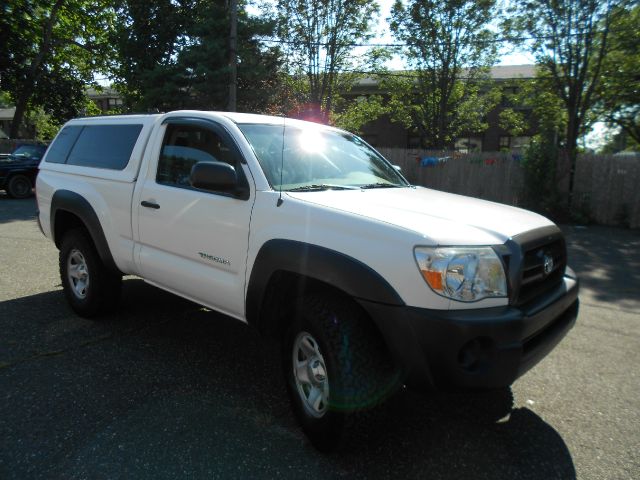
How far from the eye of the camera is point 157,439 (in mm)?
2736

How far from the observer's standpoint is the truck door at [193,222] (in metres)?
3.08

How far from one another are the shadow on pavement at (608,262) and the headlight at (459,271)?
4380 millimetres

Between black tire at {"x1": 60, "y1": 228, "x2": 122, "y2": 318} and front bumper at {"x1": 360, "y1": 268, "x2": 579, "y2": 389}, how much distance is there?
298 cm

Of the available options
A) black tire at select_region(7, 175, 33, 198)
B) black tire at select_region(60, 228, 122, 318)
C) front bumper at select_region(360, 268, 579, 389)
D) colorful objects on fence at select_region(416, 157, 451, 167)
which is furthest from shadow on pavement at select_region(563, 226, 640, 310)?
black tire at select_region(7, 175, 33, 198)

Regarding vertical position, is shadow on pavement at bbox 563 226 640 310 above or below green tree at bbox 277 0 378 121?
below

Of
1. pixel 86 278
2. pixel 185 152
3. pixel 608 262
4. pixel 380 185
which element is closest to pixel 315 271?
pixel 380 185

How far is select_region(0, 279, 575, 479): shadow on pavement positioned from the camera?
2527mm

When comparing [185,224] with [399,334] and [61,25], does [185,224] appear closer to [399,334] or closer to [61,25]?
[399,334]

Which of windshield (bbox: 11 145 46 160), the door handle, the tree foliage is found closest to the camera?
the door handle

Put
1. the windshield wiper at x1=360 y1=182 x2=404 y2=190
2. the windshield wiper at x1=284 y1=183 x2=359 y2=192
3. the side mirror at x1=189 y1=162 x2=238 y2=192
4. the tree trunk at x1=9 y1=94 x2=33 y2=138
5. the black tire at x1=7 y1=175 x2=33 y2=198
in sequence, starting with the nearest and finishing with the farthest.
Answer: the side mirror at x1=189 y1=162 x2=238 y2=192
the windshield wiper at x1=284 y1=183 x2=359 y2=192
the windshield wiper at x1=360 y1=182 x2=404 y2=190
the black tire at x1=7 y1=175 x2=33 y2=198
the tree trunk at x1=9 y1=94 x2=33 y2=138

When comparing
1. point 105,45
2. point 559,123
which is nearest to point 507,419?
point 559,123

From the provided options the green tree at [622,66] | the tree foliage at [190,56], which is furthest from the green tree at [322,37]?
the green tree at [622,66]

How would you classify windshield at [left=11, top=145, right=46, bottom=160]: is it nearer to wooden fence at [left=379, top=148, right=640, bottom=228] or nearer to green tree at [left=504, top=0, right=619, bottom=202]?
wooden fence at [left=379, top=148, right=640, bottom=228]

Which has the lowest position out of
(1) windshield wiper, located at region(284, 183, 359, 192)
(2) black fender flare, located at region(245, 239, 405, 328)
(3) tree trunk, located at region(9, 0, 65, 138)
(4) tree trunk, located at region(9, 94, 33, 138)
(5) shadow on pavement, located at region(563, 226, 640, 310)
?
(5) shadow on pavement, located at region(563, 226, 640, 310)
